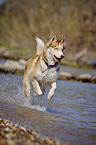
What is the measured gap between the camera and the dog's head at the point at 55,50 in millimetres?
4207

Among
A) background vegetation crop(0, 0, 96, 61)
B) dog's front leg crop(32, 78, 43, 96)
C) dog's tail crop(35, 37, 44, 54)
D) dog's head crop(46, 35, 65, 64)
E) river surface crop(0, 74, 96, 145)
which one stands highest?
background vegetation crop(0, 0, 96, 61)

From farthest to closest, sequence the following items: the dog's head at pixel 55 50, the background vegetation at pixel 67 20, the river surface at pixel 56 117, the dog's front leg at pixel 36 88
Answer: the background vegetation at pixel 67 20 < the dog's front leg at pixel 36 88 < the dog's head at pixel 55 50 < the river surface at pixel 56 117

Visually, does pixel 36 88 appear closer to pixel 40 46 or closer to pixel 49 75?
pixel 49 75

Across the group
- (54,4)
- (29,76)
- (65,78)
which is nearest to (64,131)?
(29,76)

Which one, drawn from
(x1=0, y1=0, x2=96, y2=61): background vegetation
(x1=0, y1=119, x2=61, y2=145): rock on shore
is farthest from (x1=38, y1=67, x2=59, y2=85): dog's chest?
(x1=0, y1=0, x2=96, y2=61): background vegetation

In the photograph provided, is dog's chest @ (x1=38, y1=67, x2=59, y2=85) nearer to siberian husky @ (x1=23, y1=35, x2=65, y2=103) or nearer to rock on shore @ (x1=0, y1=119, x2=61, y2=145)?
siberian husky @ (x1=23, y1=35, x2=65, y2=103)

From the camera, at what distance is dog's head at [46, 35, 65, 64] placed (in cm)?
421

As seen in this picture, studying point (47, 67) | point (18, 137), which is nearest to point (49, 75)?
point (47, 67)

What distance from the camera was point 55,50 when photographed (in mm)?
4234

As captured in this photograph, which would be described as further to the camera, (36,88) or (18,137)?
(36,88)

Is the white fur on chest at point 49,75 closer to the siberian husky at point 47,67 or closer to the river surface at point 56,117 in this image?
the siberian husky at point 47,67

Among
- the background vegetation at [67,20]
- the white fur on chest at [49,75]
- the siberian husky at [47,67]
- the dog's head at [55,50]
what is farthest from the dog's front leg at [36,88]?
the background vegetation at [67,20]

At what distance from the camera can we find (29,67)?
4.75 m

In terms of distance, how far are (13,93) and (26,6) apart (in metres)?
35.7
